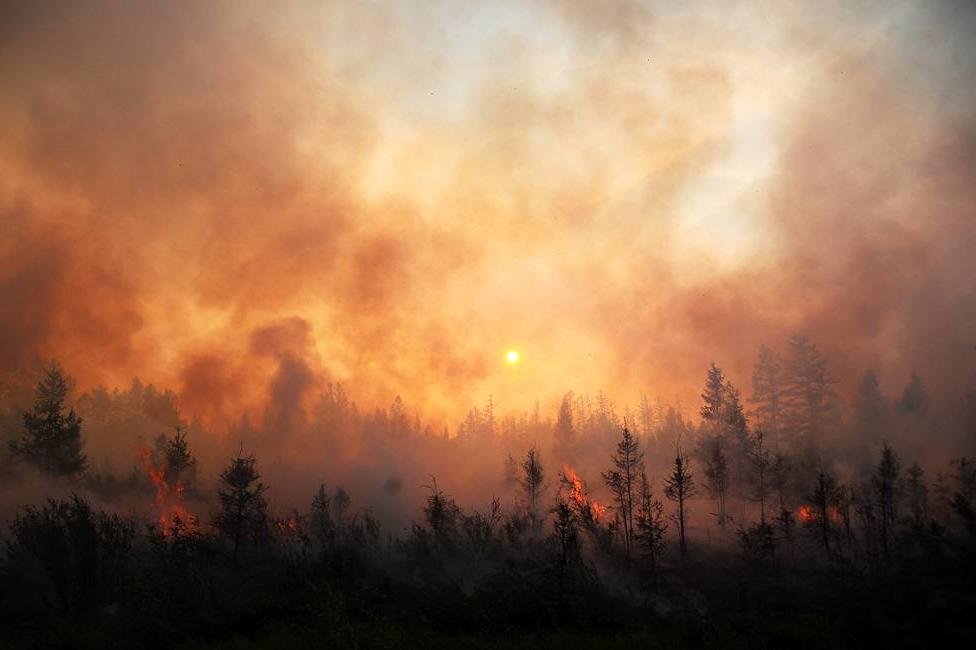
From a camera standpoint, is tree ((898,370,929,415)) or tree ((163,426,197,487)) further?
tree ((898,370,929,415))

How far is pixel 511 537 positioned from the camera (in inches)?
1905

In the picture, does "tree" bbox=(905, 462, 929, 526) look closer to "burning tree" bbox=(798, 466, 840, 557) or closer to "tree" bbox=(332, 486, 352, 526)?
"burning tree" bbox=(798, 466, 840, 557)

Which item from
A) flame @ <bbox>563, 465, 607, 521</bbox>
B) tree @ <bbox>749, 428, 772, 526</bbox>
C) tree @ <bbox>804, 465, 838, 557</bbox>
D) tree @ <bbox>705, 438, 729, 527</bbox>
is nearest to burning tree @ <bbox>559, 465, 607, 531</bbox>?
flame @ <bbox>563, 465, 607, 521</bbox>

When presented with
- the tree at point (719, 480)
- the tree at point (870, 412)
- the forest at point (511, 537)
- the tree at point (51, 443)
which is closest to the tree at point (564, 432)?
the forest at point (511, 537)

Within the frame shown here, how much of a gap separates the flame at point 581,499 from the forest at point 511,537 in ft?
1.94

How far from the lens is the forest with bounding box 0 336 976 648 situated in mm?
24172

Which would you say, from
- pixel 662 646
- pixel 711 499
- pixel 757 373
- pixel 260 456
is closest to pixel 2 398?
pixel 260 456

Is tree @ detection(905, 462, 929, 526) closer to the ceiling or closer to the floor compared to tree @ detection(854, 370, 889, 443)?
closer to the floor

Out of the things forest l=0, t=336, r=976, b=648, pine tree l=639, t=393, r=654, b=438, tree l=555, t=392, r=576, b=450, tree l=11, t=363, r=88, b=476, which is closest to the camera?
forest l=0, t=336, r=976, b=648

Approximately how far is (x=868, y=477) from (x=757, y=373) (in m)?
21.7

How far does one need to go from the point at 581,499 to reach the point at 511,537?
56.6 ft

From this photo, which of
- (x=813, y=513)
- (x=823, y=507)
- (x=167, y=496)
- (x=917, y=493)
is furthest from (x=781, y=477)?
(x=167, y=496)

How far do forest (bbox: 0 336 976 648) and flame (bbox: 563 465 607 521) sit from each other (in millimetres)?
592

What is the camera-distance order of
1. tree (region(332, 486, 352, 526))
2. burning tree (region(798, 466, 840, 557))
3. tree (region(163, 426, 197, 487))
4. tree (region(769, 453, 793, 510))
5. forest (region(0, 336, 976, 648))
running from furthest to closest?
tree (region(332, 486, 352, 526)), tree (region(769, 453, 793, 510)), tree (region(163, 426, 197, 487)), burning tree (region(798, 466, 840, 557)), forest (region(0, 336, 976, 648))
